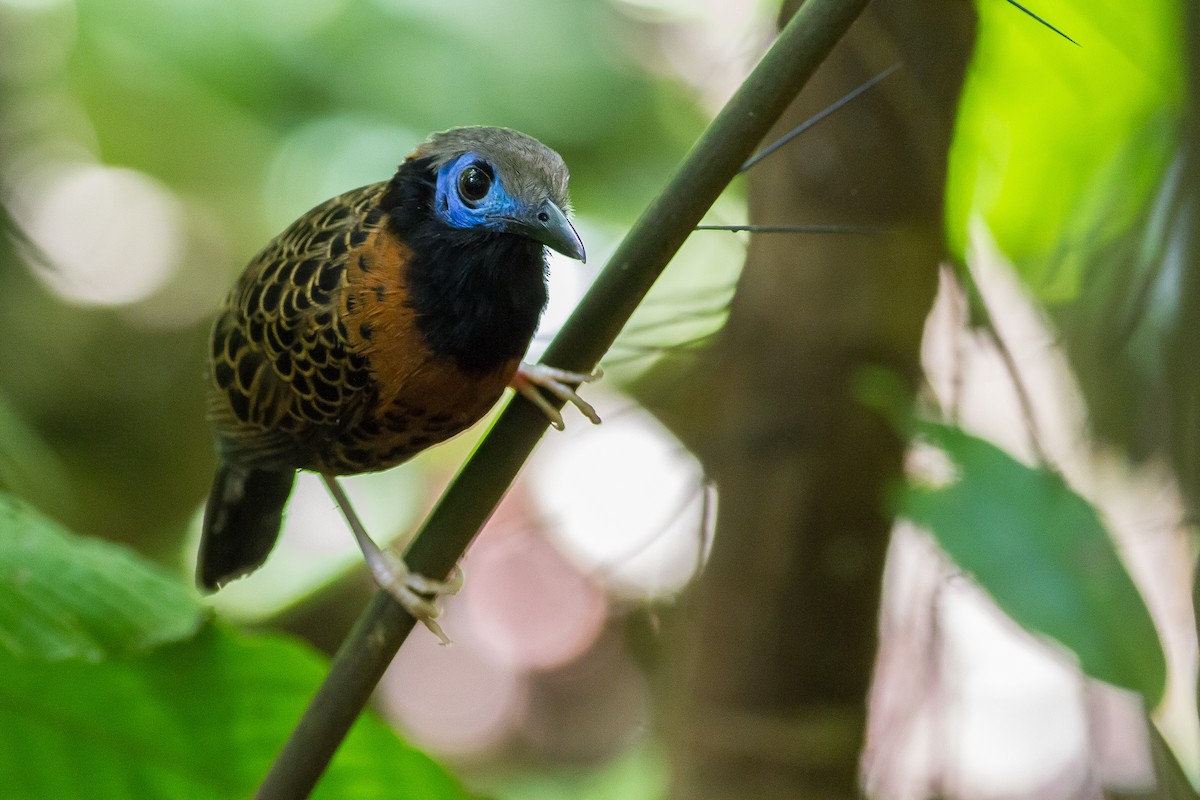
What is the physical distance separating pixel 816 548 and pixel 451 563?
4.11ft

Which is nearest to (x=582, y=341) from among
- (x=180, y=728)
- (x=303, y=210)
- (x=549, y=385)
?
(x=549, y=385)

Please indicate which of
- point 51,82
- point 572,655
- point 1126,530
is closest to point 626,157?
point 572,655

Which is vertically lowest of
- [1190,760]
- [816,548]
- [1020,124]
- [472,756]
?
[472,756]

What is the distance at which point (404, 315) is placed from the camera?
1.63 m

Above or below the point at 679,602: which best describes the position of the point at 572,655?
below

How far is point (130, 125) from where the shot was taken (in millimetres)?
4434

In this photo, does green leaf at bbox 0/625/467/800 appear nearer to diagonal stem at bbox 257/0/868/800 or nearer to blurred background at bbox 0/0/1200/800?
diagonal stem at bbox 257/0/868/800

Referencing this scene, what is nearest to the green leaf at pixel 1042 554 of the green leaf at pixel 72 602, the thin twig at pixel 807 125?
the thin twig at pixel 807 125

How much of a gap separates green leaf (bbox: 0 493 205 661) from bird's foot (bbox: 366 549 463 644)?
0.92 feet

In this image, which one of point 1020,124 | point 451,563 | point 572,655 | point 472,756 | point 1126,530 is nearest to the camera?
point 451,563

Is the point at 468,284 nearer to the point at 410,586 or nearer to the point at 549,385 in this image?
the point at 549,385

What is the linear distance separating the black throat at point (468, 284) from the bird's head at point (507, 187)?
0.11 feet

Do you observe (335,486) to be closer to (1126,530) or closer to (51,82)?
(1126,530)

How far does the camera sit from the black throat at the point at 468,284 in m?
1.58
